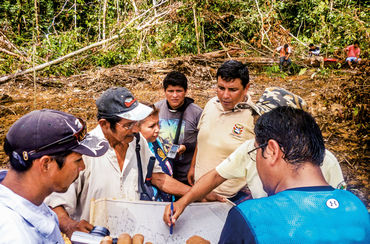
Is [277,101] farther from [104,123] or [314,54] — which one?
[314,54]

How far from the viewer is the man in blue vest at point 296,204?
0.93 metres

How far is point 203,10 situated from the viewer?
9453 millimetres

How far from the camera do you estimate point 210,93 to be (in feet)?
23.5

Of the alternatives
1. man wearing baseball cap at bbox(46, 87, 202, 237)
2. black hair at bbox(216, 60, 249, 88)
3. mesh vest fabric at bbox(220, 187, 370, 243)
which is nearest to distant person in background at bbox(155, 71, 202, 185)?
black hair at bbox(216, 60, 249, 88)

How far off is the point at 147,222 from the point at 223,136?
3.15 feet

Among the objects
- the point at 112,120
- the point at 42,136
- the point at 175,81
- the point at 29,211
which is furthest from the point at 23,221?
the point at 175,81

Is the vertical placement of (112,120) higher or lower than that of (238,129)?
higher

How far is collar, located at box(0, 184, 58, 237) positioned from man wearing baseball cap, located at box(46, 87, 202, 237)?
47 centimetres

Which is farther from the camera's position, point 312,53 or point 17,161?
point 312,53

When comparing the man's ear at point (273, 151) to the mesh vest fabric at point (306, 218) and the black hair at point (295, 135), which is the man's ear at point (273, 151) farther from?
the mesh vest fabric at point (306, 218)

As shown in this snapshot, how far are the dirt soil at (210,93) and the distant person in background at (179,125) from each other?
232 cm

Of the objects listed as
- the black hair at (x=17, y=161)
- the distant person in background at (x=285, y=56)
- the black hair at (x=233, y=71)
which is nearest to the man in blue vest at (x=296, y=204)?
the black hair at (x=17, y=161)

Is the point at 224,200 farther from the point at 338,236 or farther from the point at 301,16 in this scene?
the point at 301,16

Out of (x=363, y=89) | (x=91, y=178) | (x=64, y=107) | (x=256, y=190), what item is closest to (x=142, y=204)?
(x=91, y=178)
